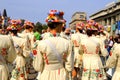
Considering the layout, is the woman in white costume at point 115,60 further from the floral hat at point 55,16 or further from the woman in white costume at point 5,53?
the woman in white costume at point 5,53

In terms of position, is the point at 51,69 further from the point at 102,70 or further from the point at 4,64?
the point at 102,70

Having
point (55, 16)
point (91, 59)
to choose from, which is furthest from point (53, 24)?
point (91, 59)

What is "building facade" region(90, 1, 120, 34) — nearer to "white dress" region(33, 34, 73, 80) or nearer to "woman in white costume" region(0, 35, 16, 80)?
"woman in white costume" region(0, 35, 16, 80)

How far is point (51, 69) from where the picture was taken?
5.75 m

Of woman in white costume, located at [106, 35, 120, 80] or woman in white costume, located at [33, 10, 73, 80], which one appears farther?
woman in white costume, located at [106, 35, 120, 80]

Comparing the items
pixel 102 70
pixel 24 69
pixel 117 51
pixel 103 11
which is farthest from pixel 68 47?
pixel 103 11

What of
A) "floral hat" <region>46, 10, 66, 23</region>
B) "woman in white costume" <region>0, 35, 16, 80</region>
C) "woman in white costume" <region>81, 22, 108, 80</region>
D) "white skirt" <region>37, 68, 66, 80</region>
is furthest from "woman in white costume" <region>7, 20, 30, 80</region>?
"white skirt" <region>37, 68, 66, 80</region>

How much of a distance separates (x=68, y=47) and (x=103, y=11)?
2443 inches

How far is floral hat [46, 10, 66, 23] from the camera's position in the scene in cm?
570

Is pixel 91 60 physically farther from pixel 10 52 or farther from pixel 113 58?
pixel 10 52

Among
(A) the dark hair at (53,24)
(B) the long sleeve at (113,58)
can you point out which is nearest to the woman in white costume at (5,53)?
(A) the dark hair at (53,24)

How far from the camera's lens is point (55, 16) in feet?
18.8

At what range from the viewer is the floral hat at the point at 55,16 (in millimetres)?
5696

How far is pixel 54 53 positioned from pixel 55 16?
1.86ft
